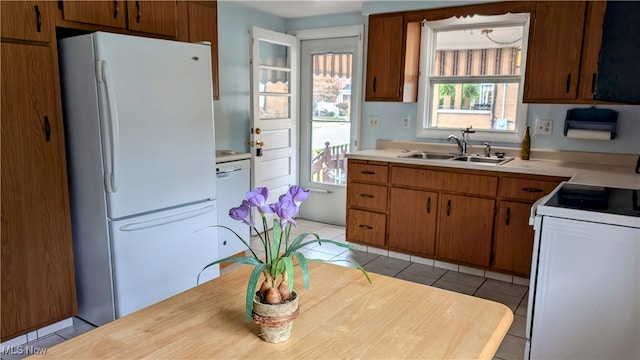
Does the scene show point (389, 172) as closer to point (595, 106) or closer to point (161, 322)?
point (595, 106)

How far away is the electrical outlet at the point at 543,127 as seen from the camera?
135 inches

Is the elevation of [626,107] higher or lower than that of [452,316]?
higher

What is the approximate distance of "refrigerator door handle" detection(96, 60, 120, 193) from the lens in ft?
7.31

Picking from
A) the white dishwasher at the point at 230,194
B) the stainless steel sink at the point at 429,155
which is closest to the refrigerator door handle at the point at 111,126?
the white dishwasher at the point at 230,194

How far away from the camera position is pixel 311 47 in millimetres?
4637

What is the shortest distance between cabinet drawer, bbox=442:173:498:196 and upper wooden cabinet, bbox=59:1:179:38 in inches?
84.9

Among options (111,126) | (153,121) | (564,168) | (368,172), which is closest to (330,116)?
(368,172)

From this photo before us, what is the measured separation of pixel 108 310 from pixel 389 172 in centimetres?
220

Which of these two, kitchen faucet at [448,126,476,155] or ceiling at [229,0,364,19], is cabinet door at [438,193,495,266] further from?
ceiling at [229,0,364,19]

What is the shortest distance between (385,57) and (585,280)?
246 centimetres

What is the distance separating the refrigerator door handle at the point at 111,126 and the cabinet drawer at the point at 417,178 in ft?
6.78

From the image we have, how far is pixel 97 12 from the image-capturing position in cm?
249

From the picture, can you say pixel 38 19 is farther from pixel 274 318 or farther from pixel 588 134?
pixel 588 134

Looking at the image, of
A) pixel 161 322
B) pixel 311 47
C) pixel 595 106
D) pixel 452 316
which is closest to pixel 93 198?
pixel 161 322
